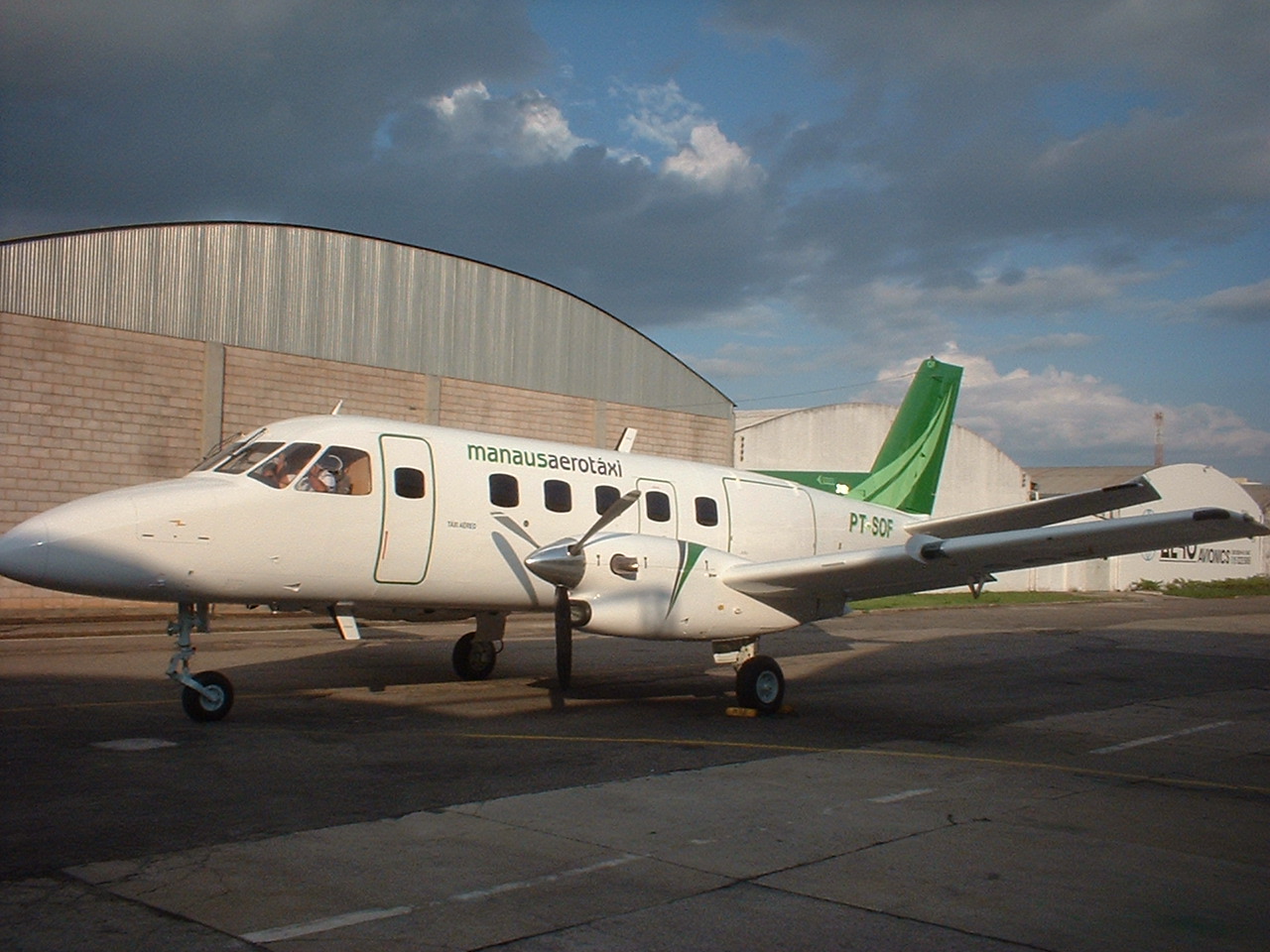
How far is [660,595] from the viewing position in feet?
38.9

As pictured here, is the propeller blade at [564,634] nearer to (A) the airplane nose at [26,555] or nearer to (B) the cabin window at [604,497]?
(B) the cabin window at [604,497]

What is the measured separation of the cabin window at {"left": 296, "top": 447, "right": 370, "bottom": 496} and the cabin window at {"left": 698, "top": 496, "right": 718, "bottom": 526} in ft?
15.9

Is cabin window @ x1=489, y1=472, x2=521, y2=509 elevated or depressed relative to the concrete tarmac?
elevated

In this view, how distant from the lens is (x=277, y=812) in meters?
7.20

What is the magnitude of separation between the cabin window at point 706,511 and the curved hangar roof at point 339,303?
55.6 ft

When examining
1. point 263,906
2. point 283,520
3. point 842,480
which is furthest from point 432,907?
point 842,480

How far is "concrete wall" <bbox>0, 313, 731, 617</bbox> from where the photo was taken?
77.6 ft

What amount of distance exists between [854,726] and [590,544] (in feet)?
11.9

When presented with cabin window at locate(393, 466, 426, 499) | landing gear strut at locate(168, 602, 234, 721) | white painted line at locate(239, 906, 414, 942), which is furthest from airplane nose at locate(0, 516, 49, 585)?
white painted line at locate(239, 906, 414, 942)

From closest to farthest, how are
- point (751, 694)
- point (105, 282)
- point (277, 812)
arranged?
point (277, 812), point (751, 694), point (105, 282)

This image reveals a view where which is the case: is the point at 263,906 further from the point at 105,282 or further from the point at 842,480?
the point at 105,282

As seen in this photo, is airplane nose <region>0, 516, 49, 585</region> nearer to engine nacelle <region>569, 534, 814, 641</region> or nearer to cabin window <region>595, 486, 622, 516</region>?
engine nacelle <region>569, 534, 814, 641</region>

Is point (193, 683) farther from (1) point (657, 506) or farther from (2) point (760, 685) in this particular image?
(2) point (760, 685)

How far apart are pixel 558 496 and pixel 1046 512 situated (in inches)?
255
